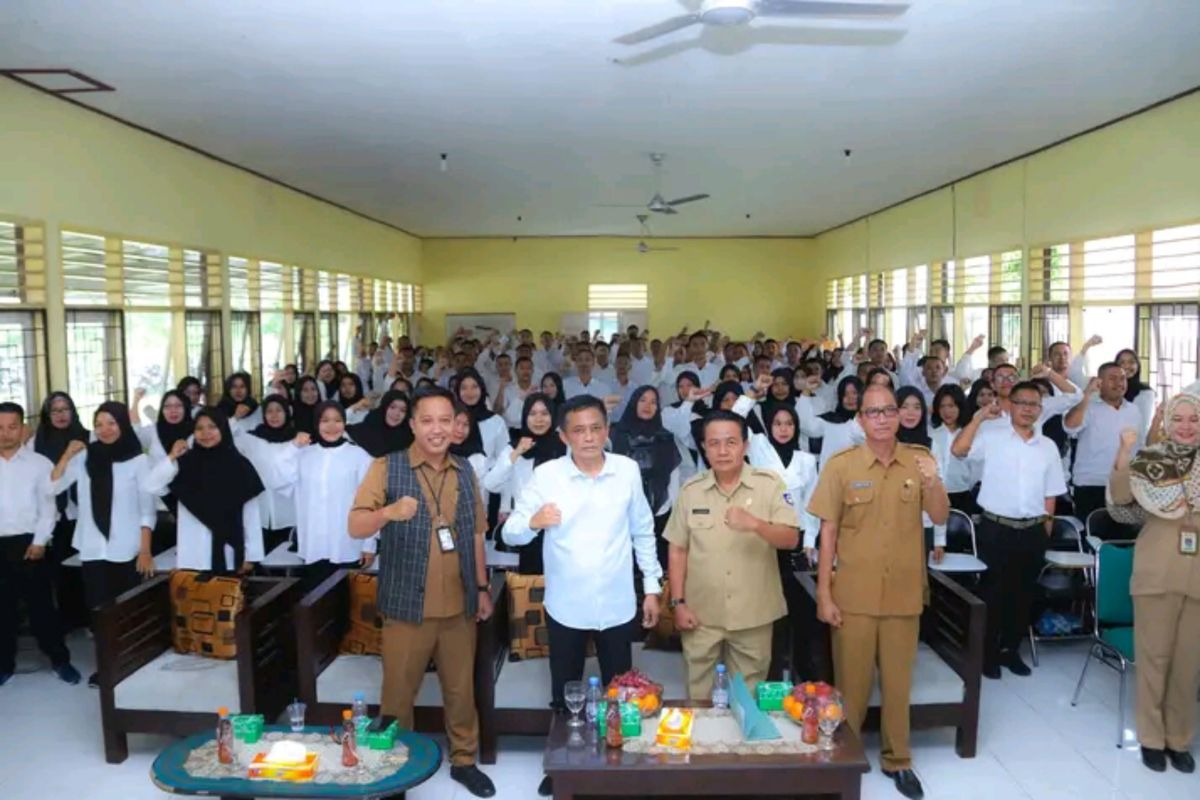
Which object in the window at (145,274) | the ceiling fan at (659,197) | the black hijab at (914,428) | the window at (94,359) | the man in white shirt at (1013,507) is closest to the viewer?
the man in white shirt at (1013,507)

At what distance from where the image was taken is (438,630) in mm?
A: 3852

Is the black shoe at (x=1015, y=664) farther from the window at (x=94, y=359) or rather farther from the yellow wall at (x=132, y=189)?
the yellow wall at (x=132, y=189)

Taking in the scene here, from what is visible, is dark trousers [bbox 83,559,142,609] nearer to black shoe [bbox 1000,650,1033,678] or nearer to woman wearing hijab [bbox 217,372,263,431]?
woman wearing hijab [bbox 217,372,263,431]

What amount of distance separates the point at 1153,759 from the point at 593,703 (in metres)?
2.60

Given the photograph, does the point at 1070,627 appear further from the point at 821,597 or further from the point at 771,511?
the point at 771,511

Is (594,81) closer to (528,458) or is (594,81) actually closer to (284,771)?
(528,458)

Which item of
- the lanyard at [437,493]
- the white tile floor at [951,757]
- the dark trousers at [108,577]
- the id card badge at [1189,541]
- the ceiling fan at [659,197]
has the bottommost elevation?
the white tile floor at [951,757]

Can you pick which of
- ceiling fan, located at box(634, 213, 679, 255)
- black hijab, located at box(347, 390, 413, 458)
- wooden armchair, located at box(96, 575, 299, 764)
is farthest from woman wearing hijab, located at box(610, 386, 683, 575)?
ceiling fan, located at box(634, 213, 679, 255)

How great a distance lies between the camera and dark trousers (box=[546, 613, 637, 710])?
149 inches

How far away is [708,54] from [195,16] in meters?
2.93

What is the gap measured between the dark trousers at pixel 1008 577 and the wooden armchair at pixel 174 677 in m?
3.62

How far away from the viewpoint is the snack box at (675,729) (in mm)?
3225

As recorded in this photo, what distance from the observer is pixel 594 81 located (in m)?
6.53

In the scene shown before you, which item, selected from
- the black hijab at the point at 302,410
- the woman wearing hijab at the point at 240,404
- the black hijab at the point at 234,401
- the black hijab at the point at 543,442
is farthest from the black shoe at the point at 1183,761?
the black hijab at the point at 234,401
